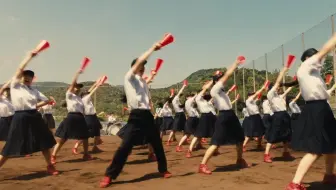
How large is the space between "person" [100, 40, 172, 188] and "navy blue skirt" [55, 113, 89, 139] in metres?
2.84

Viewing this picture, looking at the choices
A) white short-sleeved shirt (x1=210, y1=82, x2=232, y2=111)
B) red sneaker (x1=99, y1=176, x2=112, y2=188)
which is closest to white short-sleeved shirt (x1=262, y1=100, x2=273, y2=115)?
white short-sleeved shirt (x1=210, y1=82, x2=232, y2=111)

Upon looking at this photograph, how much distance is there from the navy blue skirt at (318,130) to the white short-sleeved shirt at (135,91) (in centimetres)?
244

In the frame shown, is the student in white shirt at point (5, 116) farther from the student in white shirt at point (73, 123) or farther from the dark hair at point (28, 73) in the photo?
the dark hair at point (28, 73)

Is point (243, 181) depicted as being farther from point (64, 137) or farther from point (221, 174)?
point (64, 137)

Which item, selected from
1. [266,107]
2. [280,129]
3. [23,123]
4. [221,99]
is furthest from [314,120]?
[266,107]

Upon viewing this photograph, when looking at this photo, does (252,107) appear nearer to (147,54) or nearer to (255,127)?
(255,127)

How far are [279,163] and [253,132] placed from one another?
9.31 feet

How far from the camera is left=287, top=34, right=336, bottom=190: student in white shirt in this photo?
14.1ft

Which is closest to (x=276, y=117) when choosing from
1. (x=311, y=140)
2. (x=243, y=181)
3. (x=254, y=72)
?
(x=243, y=181)

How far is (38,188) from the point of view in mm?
5457

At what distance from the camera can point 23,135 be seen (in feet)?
19.9

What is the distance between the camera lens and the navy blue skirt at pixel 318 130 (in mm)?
4324

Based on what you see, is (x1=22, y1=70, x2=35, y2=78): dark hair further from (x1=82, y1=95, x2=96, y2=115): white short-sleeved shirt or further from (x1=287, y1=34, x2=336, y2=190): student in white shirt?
(x1=287, y1=34, x2=336, y2=190): student in white shirt

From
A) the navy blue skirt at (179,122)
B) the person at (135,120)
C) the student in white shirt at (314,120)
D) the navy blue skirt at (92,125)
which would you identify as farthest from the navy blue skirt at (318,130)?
the navy blue skirt at (179,122)
